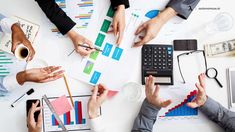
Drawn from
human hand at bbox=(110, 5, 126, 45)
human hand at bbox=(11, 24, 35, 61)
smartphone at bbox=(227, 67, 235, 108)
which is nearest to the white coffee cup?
human hand at bbox=(11, 24, 35, 61)

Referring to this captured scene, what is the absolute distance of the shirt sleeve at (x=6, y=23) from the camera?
4.65 ft

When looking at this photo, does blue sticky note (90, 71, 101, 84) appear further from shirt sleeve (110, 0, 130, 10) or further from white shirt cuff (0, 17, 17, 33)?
white shirt cuff (0, 17, 17, 33)

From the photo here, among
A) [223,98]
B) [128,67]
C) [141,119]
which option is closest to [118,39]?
[128,67]

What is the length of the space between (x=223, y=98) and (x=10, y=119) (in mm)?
867

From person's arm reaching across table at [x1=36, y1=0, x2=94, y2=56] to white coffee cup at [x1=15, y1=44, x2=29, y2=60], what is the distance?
15cm

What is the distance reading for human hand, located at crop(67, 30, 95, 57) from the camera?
1411mm

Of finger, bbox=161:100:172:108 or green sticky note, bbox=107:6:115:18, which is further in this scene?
green sticky note, bbox=107:6:115:18

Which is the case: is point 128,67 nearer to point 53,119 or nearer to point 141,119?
point 141,119

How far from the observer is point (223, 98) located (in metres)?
1.43

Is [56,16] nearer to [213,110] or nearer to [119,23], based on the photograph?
[119,23]

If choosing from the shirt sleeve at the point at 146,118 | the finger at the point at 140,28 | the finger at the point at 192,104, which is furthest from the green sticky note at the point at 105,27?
the finger at the point at 192,104

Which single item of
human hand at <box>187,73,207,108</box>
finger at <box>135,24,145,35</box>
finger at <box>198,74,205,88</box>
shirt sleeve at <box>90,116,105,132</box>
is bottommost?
shirt sleeve at <box>90,116,105,132</box>

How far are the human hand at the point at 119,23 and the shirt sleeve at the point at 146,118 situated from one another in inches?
11.0

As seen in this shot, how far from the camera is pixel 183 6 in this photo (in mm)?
1418
